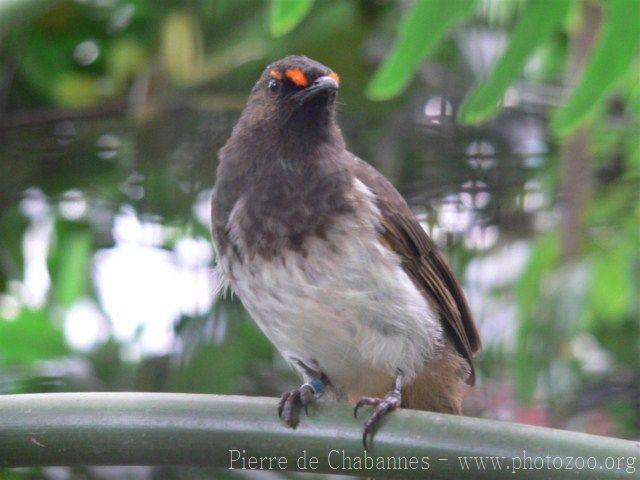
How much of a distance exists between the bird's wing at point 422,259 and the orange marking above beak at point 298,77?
276mm

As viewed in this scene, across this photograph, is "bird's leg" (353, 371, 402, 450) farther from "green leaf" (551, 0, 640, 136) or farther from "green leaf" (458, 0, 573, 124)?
"green leaf" (551, 0, 640, 136)

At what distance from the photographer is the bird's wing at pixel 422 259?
10.5 ft

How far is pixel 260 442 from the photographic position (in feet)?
6.54

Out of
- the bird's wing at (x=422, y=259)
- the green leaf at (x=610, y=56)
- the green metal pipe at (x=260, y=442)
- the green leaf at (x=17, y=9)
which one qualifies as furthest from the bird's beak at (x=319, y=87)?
the green metal pipe at (x=260, y=442)

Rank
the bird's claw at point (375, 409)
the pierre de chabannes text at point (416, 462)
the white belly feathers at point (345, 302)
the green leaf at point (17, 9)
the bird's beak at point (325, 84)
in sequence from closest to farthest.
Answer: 1. the pierre de chabannes text at point (416, 462)
2. the bird's claw at point (375, 409)
3. the white belly feathers at point (345, 302)
4. the bird's beak at point (325, 84)
5. the green leaf at point (17, 9)

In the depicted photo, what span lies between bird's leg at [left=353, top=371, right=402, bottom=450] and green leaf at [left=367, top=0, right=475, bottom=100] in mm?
757

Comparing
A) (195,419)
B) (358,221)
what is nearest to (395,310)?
(358,221)

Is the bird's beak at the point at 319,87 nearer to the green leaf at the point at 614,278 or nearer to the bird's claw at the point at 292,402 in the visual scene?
the bird's claw at the point at 292,402

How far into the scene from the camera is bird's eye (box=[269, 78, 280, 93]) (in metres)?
3.26

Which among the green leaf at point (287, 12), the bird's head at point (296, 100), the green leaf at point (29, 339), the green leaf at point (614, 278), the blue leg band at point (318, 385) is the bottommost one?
the green leaf at point (29, 339)

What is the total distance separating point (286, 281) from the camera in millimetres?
2910

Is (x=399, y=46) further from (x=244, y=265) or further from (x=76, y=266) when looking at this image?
(x=76, y=266)

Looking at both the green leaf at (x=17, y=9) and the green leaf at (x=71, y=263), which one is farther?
the green leaf at (x=71, y=263)

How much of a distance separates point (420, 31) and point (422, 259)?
1.02 metres
